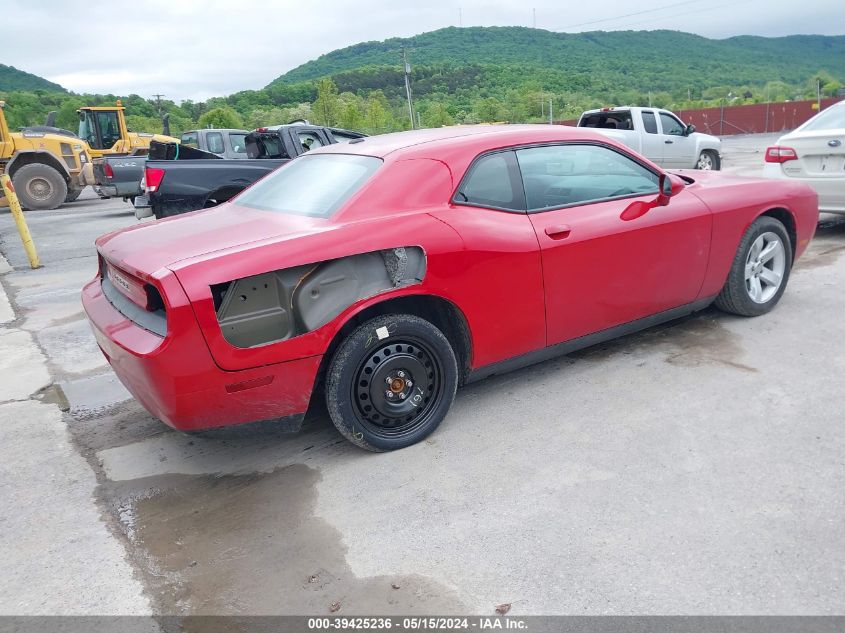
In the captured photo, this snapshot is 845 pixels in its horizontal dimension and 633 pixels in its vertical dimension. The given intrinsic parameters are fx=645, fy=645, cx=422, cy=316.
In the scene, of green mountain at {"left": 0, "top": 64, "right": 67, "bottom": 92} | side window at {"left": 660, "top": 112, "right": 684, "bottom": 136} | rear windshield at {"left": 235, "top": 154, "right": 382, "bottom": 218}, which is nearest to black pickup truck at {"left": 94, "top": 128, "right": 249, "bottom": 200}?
side window at {"left": 660, "top": 112, "right": 684, "bottom": 136}

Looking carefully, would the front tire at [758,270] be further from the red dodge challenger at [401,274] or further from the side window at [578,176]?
the side window at [578,176]

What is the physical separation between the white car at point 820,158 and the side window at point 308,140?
6.44 metres

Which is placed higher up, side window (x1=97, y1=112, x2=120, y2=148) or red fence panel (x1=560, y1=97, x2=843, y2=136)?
side window (x1=97, y1=112, x2=120, y2=148)

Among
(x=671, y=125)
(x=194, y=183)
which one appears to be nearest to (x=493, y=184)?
(x=194, y=183)

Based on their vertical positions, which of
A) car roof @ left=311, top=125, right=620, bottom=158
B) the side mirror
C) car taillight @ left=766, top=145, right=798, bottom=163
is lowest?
car taillight @ left=766, top=145, right=798, bottom=163

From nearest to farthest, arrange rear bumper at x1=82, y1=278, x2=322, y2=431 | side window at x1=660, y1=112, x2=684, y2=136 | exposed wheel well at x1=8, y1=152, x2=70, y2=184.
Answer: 1. rear bumper at x1=82, y1=278, x2=322, y2=431
2. side window at x1=660, y1=112, x2=684, y2=136
3. exposed wheel well at x1=8, y1=152, x2=70, y2=184

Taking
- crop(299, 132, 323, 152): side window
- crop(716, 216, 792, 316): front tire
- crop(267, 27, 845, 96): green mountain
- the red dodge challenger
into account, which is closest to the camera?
the red dodge challenger

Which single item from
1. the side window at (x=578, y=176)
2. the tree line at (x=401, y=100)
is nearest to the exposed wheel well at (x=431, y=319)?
the side window at (x=578, y=176)

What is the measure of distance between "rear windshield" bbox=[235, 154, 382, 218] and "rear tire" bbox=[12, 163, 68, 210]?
596 inches

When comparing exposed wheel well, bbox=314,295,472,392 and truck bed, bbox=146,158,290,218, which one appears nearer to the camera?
exposed wheel well, bbox=314,295,472,392

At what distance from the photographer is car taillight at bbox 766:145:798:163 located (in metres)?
6.86

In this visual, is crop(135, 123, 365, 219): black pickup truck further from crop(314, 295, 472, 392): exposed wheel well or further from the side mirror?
crop(314, 295, 472, 392): exposed wheel well

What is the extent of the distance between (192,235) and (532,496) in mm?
2030

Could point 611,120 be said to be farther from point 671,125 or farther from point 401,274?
point 401,274
